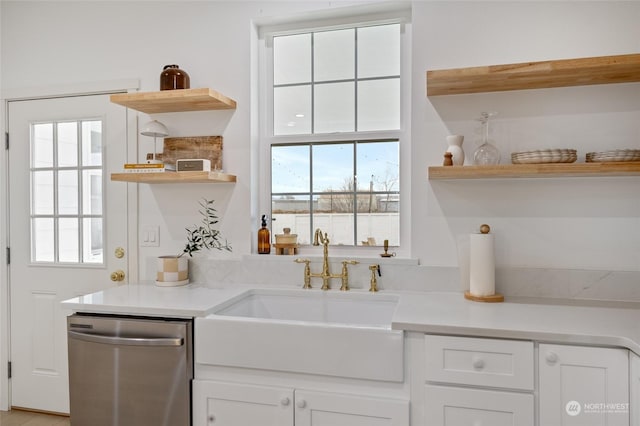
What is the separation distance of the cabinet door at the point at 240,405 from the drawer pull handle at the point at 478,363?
0.71 m

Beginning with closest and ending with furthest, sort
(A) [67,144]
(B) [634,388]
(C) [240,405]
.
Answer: (B) [634,388] < (C) [240,405] < (A) [67,144]

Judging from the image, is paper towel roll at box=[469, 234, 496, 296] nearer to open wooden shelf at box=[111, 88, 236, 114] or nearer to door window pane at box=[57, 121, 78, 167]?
open wooden shelf at box=[111, 88, 236, 114]

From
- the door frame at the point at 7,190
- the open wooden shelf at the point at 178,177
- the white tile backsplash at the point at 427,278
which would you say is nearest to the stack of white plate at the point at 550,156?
the white tile backsplash at the point at 427,278

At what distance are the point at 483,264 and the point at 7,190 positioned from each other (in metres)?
2.93

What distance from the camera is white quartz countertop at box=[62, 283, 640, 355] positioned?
1460 mm

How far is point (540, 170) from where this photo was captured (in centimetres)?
179

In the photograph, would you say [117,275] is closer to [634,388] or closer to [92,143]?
[92,143]

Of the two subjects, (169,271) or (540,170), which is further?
(169,271)

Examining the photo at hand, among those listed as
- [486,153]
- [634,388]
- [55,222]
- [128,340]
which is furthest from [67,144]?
[634,388]

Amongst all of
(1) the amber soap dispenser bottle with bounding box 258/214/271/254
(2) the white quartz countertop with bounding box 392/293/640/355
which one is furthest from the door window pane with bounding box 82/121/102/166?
(2) the white quartz countertop with bounding box 392/293/640/355

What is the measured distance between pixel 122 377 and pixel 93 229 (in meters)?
1.13

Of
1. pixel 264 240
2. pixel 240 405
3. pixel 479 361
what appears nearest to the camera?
pixel 479 361

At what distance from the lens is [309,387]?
1.67m

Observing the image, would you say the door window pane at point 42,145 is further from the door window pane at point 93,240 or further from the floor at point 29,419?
the floor at point 29,419
